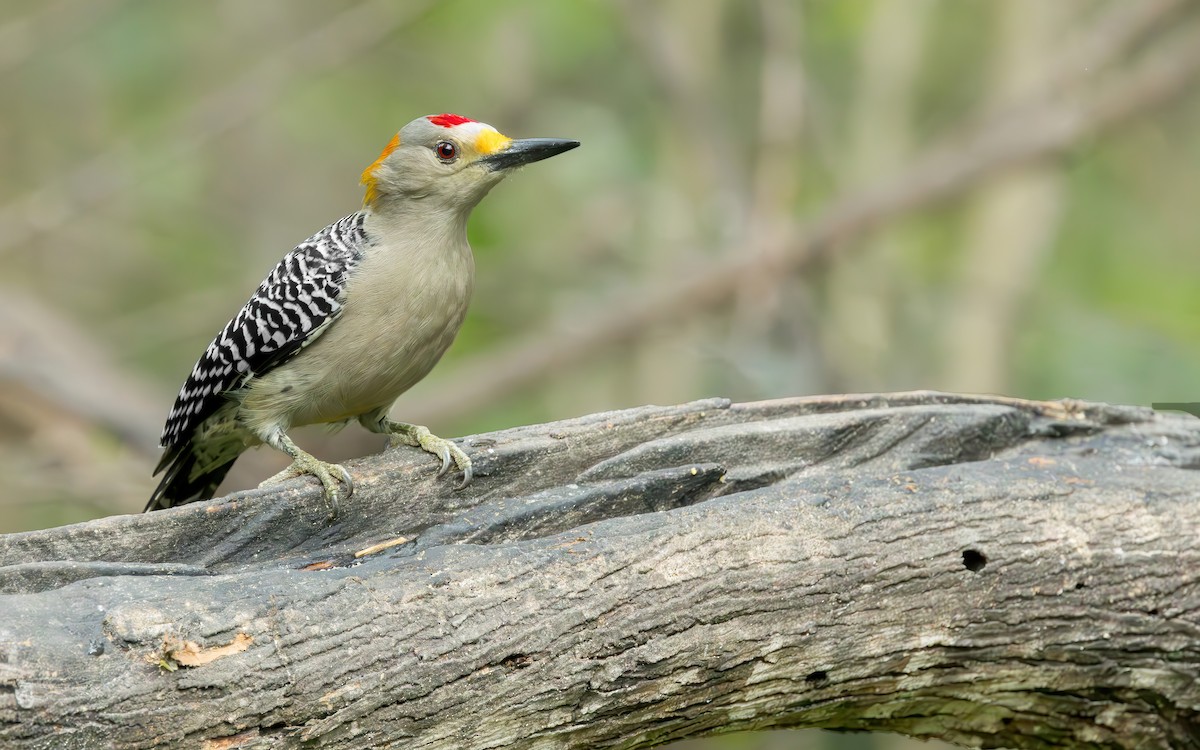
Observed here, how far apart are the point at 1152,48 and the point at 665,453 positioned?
900 cm

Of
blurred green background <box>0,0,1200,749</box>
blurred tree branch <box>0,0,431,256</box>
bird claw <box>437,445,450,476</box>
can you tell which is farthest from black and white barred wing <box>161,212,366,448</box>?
blurred tree branch <box>0,0,431,256</box>

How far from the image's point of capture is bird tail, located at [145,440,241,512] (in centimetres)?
504

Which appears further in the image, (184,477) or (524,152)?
(184,477)

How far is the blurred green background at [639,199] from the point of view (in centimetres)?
884

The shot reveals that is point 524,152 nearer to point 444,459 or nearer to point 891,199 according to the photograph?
point 444,459

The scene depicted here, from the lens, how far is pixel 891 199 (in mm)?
9078

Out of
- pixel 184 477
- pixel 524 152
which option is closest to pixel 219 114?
pixel 184 477

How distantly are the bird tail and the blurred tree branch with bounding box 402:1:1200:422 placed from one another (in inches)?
158

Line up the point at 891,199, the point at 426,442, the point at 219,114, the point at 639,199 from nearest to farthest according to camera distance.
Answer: the point at 426,442
the point at 891,199
the point at 219,114
the point at 639,199

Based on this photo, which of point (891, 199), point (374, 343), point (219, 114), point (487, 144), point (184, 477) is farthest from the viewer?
point (219, 114)

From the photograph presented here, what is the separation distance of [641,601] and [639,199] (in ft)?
24.8

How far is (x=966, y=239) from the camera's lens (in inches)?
404

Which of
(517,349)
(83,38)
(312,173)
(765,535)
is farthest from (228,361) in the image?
(312,173)

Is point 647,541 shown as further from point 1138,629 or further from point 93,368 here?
point 93,368
